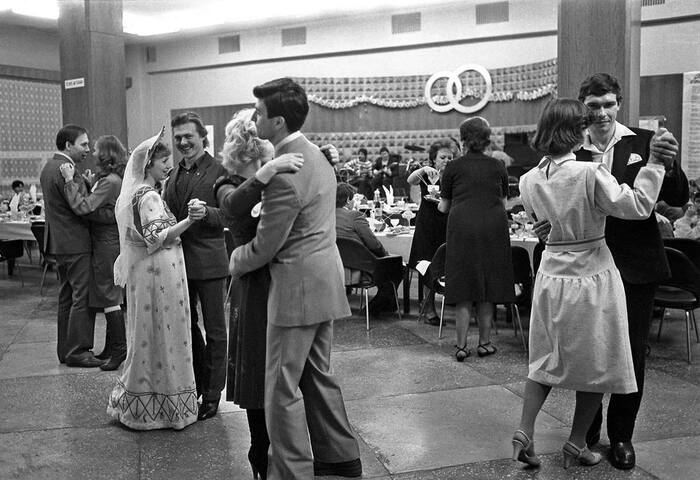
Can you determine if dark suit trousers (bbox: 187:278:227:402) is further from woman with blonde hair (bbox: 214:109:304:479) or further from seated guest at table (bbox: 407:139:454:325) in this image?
seated guest at table (bbox: 407:139:454:325)

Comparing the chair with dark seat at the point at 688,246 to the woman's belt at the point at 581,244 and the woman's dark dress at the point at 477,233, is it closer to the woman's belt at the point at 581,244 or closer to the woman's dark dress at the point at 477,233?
the woman's dark dress at the point at 477,233

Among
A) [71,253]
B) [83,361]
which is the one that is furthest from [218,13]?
[83,361]

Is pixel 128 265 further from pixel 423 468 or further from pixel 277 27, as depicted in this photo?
pixel 277 27

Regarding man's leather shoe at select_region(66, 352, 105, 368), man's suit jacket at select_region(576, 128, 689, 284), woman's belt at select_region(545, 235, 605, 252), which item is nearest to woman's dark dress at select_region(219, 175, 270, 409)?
woman's belt at select_region(545, 235, 605, 252)

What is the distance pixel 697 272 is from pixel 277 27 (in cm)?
1157

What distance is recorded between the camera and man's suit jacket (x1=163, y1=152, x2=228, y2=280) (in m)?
3.76

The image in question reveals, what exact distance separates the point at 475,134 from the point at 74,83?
235 inches

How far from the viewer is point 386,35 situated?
13789mm

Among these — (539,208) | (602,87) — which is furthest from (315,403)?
(602,87)

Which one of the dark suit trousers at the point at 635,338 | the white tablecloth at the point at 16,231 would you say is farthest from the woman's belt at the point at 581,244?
the white tablecloth at the point at 16,231

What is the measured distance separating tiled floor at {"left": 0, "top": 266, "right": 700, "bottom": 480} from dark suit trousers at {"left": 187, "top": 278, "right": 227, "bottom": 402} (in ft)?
0.60

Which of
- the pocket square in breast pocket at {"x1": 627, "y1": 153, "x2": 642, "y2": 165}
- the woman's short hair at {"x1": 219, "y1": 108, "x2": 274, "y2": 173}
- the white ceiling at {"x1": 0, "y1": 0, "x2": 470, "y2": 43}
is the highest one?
the white ceiling at {"x1": 0, "y1": 0, "x2": 470, "y2": 43}

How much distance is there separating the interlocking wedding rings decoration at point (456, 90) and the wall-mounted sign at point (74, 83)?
6501mm

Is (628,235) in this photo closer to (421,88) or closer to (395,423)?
(395,423)
